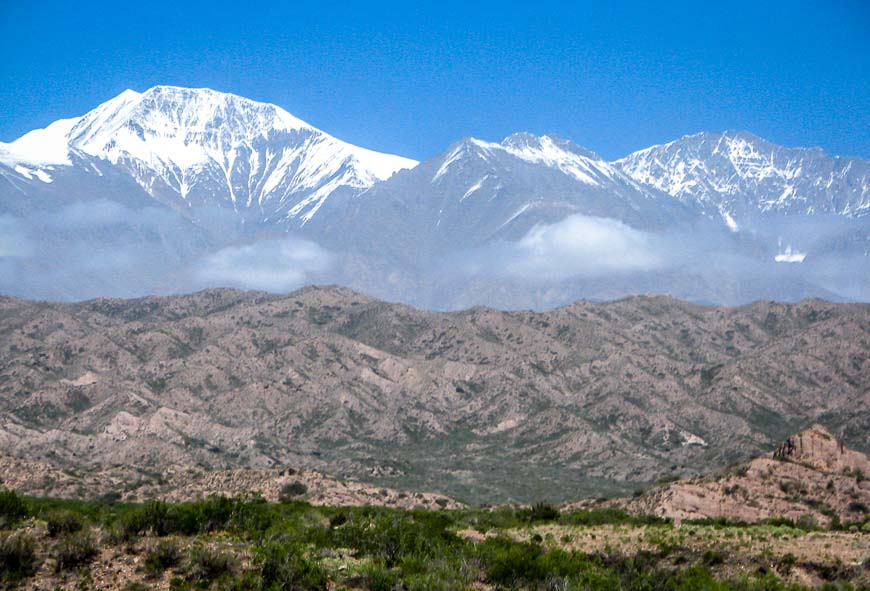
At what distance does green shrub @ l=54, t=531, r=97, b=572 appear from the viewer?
31438 mm

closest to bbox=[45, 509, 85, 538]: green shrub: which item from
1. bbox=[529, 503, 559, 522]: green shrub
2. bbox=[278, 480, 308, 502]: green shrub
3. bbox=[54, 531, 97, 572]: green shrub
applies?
bbox=[54, 531, 97, 572]: green shrub

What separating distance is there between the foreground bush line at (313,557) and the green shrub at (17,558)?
31mm

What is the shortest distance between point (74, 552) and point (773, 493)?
→ 171 feet

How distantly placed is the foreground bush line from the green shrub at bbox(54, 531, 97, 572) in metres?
0.03

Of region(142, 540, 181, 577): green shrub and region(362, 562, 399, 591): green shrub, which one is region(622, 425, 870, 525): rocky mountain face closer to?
region(362, 562, 399, 591): green shrub

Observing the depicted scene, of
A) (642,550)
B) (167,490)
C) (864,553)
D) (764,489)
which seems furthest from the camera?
(167,490)

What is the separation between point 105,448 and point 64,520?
153626 millimetres

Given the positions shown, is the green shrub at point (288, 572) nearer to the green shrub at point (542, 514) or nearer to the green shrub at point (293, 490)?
the green shrub at point (542, 514)

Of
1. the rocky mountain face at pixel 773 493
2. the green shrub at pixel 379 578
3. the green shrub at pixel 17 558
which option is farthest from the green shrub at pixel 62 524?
the rocky mountain face at pixel 773 493

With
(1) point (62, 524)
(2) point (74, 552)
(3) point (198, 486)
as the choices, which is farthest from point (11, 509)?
(3) point (198, 486)

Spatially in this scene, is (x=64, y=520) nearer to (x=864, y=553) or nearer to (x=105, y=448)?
(x=864, y=553)

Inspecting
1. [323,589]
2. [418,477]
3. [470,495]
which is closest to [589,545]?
[323,589]

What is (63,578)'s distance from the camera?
30469 mm

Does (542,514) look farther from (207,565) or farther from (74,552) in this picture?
(74,552)
